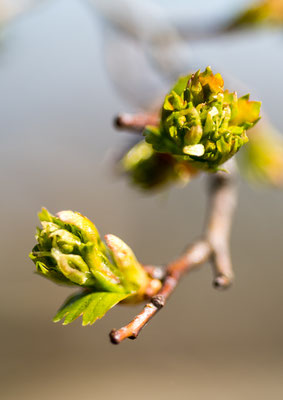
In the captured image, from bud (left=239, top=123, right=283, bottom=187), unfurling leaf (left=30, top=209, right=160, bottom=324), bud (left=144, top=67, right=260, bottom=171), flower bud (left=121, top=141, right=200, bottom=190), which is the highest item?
bud (left=239, top=123, right=283, bottom=187)

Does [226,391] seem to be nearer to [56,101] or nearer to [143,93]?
[56,101]

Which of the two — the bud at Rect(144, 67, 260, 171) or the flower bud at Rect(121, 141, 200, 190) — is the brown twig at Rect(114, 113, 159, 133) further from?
the bud at Rect(144, 67, 260, 171)

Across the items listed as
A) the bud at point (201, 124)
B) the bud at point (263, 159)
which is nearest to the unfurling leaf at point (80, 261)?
the bud at point (201, 124)

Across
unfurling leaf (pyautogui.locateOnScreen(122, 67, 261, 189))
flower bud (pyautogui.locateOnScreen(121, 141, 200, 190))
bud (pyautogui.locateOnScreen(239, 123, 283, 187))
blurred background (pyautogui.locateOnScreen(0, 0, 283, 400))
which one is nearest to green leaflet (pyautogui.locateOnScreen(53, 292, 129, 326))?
unfurling leaf (pyautogui.locateOnScreen(122, 67, 261, 189))

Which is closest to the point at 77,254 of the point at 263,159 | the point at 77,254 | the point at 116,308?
the point at 77,254

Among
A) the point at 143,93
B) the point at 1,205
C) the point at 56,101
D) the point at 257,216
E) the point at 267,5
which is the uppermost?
the point at 56,101

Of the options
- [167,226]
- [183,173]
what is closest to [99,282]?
[183,173]

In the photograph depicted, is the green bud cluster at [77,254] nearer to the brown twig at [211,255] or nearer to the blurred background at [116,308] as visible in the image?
the brown twig at [211,255]
